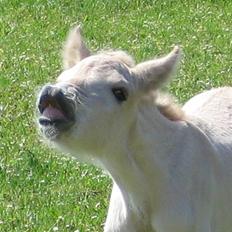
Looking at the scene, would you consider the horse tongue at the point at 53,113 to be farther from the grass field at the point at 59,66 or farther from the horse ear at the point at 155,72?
the grass field at the point at 59,66

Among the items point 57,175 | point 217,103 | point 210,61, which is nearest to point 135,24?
point 210,61

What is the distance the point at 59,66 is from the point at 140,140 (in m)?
6.21

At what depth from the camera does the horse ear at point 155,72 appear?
6.29 meters

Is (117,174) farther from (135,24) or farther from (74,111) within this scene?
(135,24)

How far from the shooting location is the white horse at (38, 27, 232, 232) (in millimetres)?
6059

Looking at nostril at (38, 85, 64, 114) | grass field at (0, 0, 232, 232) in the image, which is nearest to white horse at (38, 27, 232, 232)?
nostril at (38, 85, 64, 114)

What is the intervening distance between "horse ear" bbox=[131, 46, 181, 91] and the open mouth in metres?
0.53

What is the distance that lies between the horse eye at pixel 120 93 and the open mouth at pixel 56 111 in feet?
1.05

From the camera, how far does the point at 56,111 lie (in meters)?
6.00

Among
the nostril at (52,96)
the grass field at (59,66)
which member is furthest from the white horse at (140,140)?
the grass field at (59,66)

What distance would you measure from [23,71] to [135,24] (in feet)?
10.4

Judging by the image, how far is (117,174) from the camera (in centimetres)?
656

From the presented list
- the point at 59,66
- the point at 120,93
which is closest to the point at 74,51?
the point at 120,93

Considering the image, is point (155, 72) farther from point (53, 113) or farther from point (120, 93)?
point (53, 113)
